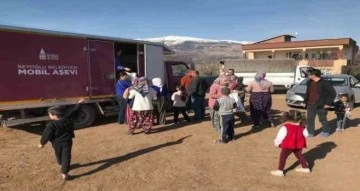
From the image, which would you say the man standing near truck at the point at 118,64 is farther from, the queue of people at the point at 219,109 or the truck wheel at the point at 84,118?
the truck wheel at the point at 84,118

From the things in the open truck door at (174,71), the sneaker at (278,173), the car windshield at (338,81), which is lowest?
the sneaker at (278,173)

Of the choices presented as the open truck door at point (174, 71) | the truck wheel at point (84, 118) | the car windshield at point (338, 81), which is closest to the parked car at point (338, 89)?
the car windshield at point (338, 81)

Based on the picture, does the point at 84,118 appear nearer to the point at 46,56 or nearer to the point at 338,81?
the point at 46,56

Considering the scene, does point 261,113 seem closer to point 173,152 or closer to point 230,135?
point 230,135

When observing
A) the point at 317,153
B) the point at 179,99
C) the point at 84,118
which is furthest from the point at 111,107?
the point at 317,153

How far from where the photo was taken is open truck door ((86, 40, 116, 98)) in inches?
411

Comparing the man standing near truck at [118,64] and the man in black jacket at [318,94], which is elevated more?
the man standing near truck at [118,64]

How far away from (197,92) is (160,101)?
1193 millimetres

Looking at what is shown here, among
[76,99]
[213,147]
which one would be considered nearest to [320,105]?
[213,147]

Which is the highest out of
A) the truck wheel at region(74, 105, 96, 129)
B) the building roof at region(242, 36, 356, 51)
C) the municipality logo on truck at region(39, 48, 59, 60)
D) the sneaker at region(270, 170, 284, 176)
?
the building roof at region(242, 36, 356, 51)

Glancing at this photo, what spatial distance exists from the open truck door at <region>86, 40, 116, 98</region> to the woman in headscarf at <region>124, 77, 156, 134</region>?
187 centimetres

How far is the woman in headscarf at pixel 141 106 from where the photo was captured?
9031 millimetres

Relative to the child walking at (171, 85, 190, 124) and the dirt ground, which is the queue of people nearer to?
the child walking at (171, 85, 190, 124)

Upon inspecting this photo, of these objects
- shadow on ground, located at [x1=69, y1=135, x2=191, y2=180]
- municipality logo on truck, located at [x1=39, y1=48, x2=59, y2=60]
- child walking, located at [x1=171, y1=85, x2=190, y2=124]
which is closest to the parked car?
child walking, located at [x1=171, y1=85, x2=190, y2=124]
